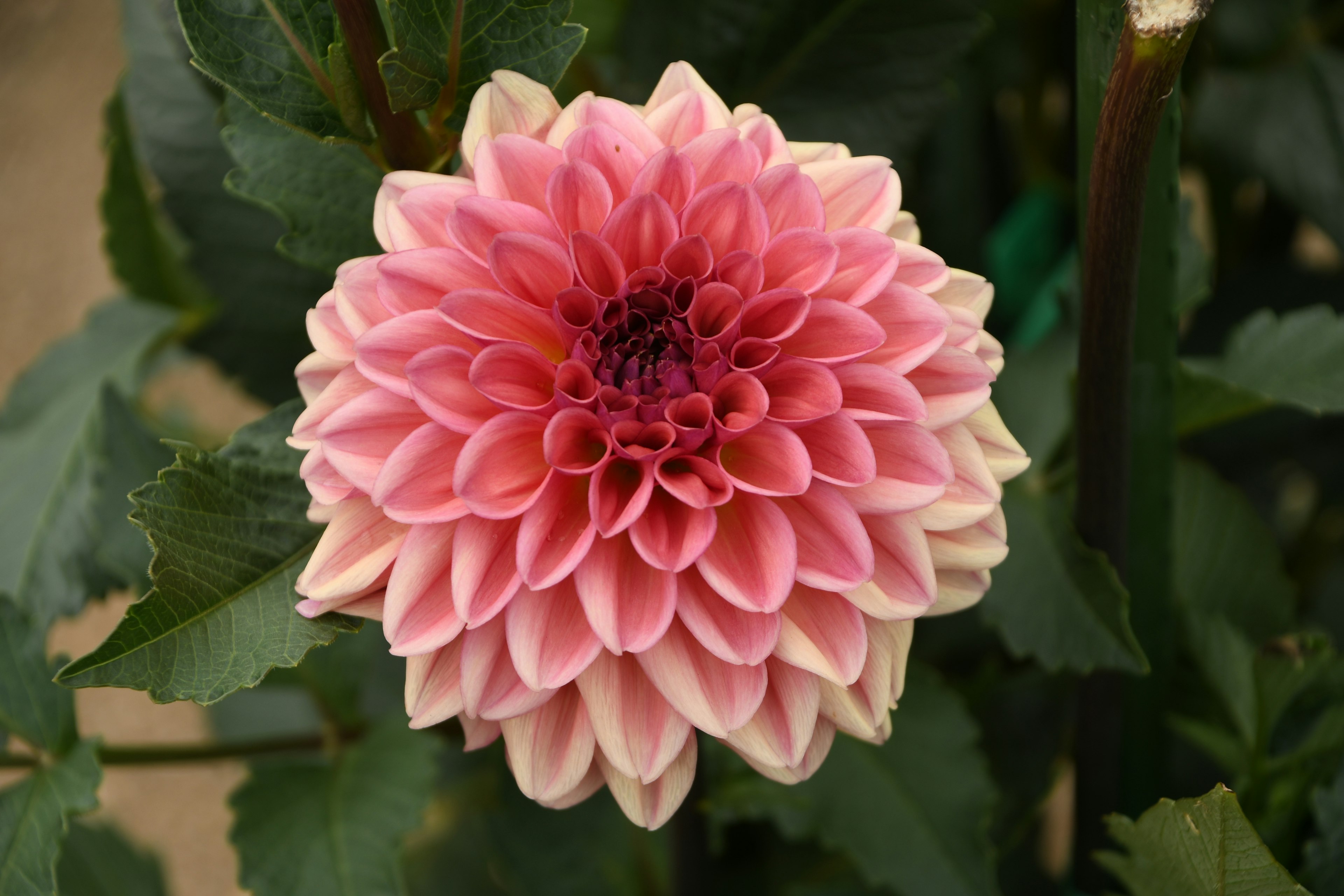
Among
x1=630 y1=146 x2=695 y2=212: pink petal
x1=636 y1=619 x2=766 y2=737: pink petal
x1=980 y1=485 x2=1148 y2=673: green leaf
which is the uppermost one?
x1=630 y1=146 x2=695 y2=212: pink petal

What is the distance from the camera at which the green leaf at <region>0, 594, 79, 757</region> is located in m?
0.33

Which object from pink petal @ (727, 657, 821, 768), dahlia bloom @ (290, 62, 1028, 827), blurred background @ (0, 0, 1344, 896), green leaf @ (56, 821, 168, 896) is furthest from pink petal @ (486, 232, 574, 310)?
green leaf @ (56, 821, 168, 896)

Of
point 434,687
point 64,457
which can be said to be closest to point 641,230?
point 434,687

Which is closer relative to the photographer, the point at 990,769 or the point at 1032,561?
the point at 1032,561

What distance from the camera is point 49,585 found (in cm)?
41

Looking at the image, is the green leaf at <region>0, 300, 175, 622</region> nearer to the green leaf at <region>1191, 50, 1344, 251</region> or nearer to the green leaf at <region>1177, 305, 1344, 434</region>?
the green leaf at <region>1177, 305, 1344, 434</region>

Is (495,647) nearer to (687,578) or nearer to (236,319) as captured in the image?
(687,578)

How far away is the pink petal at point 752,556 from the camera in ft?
0.74

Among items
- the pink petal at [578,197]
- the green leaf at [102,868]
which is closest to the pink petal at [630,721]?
the pink petal at [578,197]

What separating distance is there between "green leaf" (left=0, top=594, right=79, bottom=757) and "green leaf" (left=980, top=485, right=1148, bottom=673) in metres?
0.30

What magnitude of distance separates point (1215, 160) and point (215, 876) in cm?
98

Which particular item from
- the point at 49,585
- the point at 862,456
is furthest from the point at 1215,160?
the point at 49,585

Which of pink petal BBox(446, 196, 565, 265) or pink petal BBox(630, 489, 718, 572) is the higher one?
pink petal BBox(446, 196, 565, 265)

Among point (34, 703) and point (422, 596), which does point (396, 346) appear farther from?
point (34, 703)
